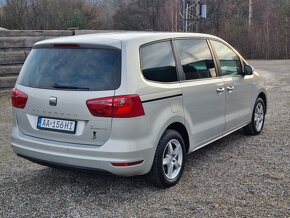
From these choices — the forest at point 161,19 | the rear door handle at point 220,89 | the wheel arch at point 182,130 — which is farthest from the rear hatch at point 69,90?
the forest at point 161,19

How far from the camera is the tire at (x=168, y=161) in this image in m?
4.47

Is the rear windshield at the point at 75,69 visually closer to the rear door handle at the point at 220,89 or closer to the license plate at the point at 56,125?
the license plate at the point at 56,125

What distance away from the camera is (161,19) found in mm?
54906

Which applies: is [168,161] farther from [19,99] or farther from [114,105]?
[19,99]

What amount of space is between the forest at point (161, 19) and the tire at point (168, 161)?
30.7 metres

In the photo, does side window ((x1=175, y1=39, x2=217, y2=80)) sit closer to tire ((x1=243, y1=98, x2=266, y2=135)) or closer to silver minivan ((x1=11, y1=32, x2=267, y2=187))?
silver minivan ((x1=11, y1=32, x2=267, y2=187))

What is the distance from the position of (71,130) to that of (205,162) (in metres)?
2.13

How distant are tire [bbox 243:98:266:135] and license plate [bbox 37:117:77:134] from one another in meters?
3.59

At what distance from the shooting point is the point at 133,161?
4.14m

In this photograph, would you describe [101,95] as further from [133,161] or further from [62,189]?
[62,189]

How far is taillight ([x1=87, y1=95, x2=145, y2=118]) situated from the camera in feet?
A: 13.3

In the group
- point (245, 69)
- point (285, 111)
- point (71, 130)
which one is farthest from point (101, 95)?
point (285, 111)

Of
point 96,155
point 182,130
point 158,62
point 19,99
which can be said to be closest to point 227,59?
point 182,130

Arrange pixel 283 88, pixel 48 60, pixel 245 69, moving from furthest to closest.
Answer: pixel 283 88, pixel 245 69, pixel 48 60
